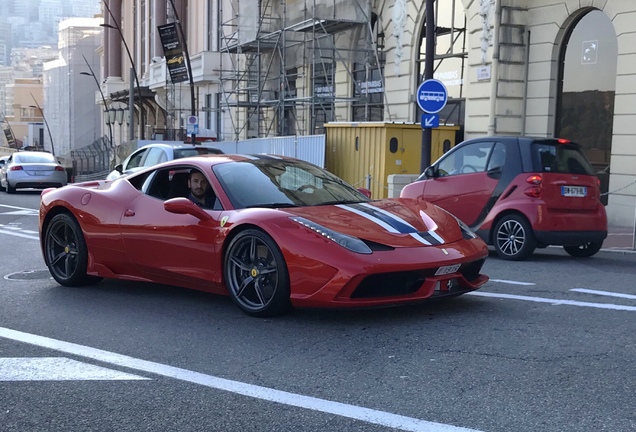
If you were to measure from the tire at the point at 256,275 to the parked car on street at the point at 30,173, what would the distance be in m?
20.2

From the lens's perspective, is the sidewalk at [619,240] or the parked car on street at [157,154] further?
the parked car on street at [157,154]

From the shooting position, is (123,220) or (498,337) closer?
(498,337)

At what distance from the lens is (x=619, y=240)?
12820 mm

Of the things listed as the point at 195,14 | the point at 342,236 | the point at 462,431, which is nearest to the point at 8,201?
the point at 342,236

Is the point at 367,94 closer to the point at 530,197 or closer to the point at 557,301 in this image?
the point at 530,197

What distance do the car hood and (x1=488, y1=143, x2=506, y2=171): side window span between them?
3.72 m

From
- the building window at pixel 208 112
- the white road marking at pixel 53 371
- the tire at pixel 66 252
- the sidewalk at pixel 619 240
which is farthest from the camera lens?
the building window at pixel 208 112

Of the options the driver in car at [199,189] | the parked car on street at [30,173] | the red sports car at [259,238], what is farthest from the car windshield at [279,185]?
the parked car on street at [30,173]

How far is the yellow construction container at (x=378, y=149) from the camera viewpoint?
17625 millimetres

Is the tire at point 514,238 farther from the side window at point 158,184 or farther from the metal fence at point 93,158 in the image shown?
the metal fence at point 93,158

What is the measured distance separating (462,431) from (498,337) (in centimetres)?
180

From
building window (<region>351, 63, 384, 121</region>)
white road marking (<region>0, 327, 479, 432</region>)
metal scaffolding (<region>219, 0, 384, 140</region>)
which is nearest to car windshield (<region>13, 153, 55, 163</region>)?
metal scaffolding (<region>219, 0, 384, 140</region>)

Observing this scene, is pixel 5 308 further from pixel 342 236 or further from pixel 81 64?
pixel 81 64

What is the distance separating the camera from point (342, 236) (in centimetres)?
565
